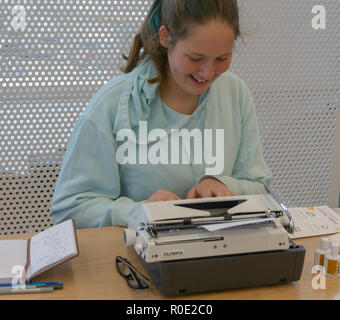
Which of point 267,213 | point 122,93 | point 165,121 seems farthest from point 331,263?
point 122,93

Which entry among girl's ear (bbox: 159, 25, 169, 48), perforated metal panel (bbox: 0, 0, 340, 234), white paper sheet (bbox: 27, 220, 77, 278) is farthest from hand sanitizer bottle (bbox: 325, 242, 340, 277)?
perforated metal panel (bbox: 0, 0, 340, 234)

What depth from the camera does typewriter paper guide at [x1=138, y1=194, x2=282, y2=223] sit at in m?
1.17

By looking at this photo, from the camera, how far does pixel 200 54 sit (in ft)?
4.75

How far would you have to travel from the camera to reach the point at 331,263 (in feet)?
3.91

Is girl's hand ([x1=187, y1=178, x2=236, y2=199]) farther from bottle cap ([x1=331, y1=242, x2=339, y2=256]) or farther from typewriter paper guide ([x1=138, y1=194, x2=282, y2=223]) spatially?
bottle cap ([x1=331, y1=242, x2=339, y2=256])

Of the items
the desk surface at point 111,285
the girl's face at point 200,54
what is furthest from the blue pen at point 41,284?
the girl's face at point 200,54

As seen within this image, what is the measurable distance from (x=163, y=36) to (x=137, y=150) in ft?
1.25

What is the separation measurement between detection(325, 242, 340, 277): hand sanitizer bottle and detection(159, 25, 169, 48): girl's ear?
0.81m

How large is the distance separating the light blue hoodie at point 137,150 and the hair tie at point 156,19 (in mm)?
115

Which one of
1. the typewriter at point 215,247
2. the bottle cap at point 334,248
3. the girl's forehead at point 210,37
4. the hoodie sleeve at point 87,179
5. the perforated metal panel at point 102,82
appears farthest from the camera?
the perforated metal panel at point 102,82

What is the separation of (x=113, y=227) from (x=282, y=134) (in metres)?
1.55

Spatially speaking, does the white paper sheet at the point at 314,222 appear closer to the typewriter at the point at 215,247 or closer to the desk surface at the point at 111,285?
the desk surface at the point at 111,285

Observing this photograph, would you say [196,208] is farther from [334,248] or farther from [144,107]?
[144,107]

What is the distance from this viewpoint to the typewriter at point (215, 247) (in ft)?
3.51
